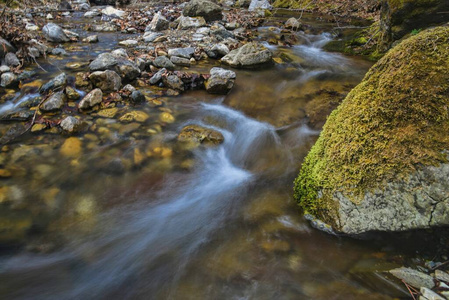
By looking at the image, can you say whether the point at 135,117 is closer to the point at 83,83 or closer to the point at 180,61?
the point at 83,83

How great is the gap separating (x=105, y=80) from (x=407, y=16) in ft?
30.2

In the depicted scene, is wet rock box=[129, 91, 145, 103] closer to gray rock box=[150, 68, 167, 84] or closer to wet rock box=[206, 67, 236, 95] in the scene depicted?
gray rock box=[150, 68, 167, 84]

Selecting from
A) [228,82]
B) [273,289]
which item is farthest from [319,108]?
[273,289]

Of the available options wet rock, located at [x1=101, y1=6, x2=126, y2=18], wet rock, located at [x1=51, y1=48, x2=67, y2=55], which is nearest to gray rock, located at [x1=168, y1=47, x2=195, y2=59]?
wet rock, located at [x1=51, y1=48, x2=67, y2=55]

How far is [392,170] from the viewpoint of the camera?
8.54 ft

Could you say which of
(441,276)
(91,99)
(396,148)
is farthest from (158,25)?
(441,276)

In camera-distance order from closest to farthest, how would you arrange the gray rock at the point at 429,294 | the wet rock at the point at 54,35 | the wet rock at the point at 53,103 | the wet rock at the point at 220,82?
the gray rock at the point at 429,294 → the wet rock at the point at 53,103 → the wet rock at the point at 220,82 → the wet rock at the point at 54,35

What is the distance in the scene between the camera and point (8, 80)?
21.0 ft

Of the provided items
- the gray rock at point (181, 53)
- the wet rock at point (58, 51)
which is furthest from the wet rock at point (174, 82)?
the wet rock at point (58, 51)

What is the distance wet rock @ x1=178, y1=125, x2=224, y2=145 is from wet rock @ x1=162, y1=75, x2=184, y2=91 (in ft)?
6.68

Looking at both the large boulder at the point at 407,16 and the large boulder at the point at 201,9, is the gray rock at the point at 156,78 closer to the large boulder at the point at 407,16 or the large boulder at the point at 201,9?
the large boulder at the point at 407,16

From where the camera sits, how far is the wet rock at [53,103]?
5.50 metres

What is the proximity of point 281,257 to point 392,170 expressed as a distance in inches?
60.7

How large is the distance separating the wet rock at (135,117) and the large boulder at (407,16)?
8.42 m
